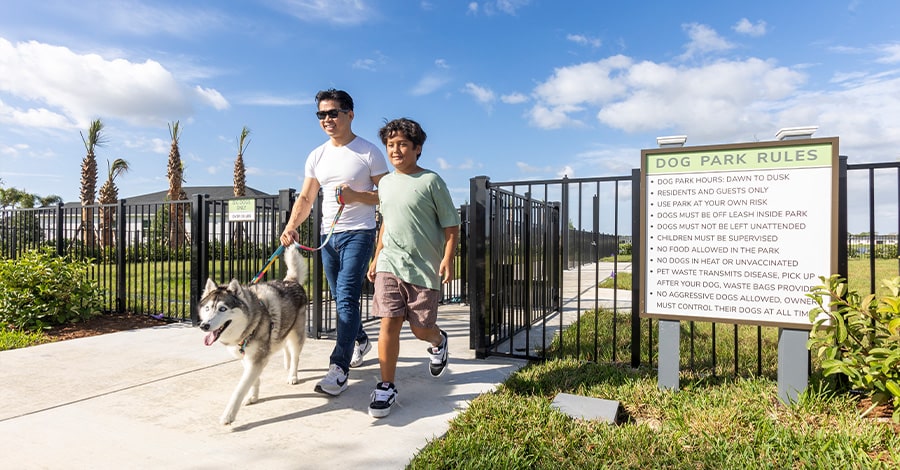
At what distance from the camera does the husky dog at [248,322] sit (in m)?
2.98

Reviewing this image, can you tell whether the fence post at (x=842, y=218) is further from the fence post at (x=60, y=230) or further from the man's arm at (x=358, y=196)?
the fence post at (x=60, y=230)

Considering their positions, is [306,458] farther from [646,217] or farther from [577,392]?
[646,217]

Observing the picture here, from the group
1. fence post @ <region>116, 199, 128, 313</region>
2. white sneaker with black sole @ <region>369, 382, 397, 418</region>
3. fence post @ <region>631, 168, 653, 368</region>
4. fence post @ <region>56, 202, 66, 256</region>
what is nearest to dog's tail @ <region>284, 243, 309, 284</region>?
white sneaker with black sole @ <region>369, 382, 397, 418</region>

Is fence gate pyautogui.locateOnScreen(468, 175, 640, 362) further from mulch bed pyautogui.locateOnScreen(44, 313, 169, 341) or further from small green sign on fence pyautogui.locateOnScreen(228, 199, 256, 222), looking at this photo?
mulch bed pyautogui.locateOnScreen(44, 313, 169, 341)

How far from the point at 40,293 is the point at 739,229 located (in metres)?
7.99

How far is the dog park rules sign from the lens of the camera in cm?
308

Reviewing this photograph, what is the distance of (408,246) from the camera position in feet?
10.4

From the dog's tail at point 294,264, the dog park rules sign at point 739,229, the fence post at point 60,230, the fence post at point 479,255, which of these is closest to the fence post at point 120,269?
the fence post at point 60,230

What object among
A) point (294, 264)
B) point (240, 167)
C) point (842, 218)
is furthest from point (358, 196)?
point (240, 167)

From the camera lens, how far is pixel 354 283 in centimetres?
361

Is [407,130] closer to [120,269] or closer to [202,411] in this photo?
[202,411]

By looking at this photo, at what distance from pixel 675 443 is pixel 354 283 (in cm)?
235

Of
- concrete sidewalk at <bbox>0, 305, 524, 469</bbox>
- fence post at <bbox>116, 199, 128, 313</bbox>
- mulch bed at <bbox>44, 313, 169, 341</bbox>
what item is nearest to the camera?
concrete sidewalk at <bbox>0, 305, 524, 469</bbox>

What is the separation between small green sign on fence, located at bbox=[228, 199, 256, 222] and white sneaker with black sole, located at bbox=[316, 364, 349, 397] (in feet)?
10.3
